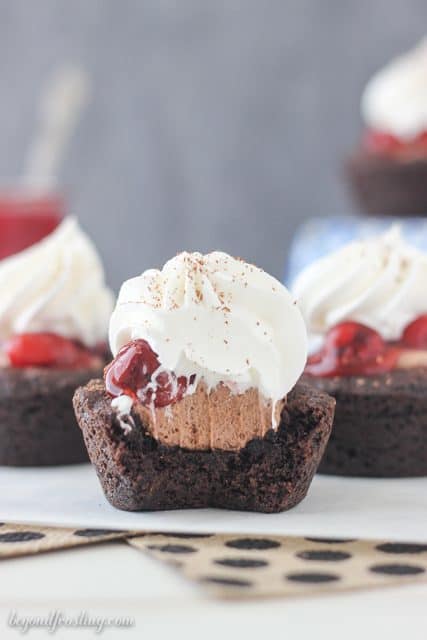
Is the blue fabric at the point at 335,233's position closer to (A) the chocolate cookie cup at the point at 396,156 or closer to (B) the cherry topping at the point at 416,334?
(A) the chocolate cookie cup at the point at 396,156

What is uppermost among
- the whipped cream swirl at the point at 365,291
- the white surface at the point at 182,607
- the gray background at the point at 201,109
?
the gray background at the point at 201,109

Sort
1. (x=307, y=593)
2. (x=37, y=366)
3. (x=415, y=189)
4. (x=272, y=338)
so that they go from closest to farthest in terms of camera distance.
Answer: (x=307, y=593)
(x=272, y=338)
(x=37, y=366)
(x=415, y=189)

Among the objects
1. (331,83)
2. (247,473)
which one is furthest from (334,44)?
(247,473)

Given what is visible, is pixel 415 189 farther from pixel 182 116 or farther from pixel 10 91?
pixel 10 91

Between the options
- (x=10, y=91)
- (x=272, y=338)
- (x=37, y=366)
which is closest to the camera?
(x=272, y=338)

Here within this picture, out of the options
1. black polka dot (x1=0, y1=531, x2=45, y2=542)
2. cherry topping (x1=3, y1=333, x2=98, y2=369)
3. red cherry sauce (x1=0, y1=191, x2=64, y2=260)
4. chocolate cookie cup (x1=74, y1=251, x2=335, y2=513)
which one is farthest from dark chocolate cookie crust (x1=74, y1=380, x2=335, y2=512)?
red cherry sauce (x1=0, y1=191, x2=64, y2=260)

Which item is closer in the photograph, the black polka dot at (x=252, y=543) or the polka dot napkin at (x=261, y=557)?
the polka dot napkin at (x=261, y=557)

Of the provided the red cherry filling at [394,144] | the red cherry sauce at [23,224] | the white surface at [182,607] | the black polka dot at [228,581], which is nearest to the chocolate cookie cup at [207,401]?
the white surface at [182,607]

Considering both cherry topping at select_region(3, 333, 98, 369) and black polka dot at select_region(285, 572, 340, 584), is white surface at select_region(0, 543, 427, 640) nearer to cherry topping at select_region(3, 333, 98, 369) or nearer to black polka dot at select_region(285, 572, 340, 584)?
black polka dot at select_region(285, 572, 340, 584)
